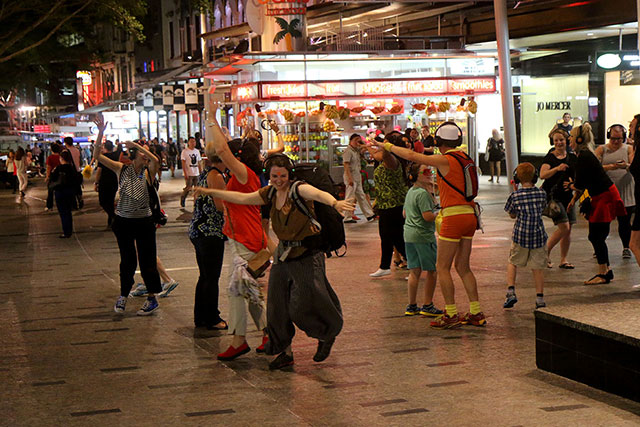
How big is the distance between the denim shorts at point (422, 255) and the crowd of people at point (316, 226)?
1cm

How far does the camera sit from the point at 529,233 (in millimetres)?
9398

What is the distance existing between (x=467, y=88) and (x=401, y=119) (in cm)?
191

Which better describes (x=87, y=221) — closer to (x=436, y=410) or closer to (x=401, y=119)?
(x=401, y=119)

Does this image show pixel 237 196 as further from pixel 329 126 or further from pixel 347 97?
pixel 347 97

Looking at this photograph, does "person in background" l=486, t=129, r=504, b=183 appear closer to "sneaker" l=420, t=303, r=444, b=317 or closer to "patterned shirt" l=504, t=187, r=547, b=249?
"patterned shirt" l=504, t=187, r=547, b=249

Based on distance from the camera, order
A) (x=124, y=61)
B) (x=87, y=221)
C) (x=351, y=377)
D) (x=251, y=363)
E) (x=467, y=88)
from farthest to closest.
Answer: (x=124, y=61) < (x=467, y=88) < (x=87, y=221) < (x=251, y=363) < (x=351, y=377)

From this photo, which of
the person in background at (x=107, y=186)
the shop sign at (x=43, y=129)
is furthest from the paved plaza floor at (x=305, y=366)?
the shop sign at (x=43, y=129)

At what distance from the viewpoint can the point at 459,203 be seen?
859cm

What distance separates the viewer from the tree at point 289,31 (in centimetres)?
2594

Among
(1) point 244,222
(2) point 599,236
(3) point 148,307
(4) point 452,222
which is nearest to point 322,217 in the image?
(1) point 244,222

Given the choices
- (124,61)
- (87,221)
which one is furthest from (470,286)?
(124,61)

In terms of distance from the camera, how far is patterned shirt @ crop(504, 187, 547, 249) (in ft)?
30.8

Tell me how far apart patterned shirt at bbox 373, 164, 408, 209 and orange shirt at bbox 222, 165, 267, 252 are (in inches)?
144

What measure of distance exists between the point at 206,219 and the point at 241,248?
3.67 feet
